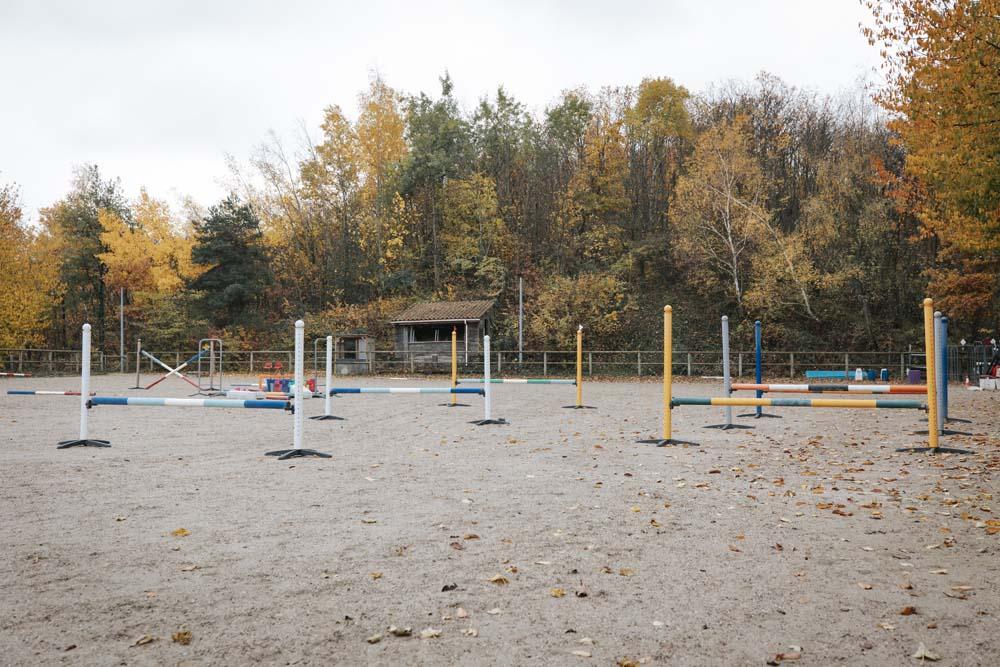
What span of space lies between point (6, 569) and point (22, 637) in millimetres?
1186

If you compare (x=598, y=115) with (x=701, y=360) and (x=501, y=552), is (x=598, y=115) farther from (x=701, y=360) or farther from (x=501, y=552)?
(x=501, y=552)

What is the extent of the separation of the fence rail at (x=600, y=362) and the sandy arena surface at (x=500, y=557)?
903 inches

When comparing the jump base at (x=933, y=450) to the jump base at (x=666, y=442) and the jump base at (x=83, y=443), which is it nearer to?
the jump base at (x=666, y=442)

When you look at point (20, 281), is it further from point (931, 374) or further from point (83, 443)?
point (931, 374)

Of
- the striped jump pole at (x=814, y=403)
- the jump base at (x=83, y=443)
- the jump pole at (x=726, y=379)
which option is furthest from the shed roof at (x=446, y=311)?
the striped jump pole at (x=814, y=403)

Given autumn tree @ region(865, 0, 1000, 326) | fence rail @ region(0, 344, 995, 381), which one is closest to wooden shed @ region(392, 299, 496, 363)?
fence rail @ region(0, 344, 995, 381)

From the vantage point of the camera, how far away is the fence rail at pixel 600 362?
3117cm

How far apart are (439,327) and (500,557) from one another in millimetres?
34709

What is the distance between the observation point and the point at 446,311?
3875 cm

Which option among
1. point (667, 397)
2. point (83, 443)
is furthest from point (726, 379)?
point (83, 443)

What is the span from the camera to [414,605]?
3678mm

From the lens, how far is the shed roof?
37.7m

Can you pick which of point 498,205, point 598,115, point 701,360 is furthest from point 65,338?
point 701,360

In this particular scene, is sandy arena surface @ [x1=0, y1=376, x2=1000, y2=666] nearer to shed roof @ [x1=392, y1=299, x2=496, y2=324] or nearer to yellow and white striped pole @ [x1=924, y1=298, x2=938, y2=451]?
yellow and white striped pole @ [x1=924, y1=298, x2=938, y2=451]
